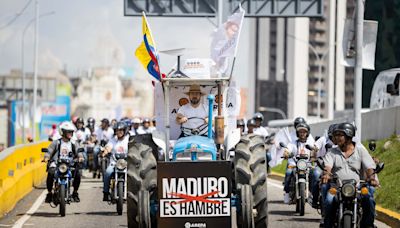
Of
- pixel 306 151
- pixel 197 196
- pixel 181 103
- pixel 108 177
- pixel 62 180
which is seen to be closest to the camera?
pixel 197 196

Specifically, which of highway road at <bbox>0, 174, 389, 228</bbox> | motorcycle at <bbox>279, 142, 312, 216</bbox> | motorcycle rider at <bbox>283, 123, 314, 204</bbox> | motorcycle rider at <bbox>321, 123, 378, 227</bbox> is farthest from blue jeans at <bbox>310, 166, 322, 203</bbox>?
motorcycle rider at <bbox>321, 123, 378, 227</bbox>

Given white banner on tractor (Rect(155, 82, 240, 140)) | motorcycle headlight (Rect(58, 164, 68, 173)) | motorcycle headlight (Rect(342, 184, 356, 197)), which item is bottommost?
motorcycle headlight (Rect(58, 164, 68, 173))

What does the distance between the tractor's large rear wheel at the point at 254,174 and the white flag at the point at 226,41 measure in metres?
1.65

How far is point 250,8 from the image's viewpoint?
44.1 meters

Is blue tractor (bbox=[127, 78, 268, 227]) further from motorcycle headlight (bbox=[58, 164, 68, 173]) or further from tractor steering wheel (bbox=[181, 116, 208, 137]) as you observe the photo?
Answer: motorcycle headlight (bbox=[58, 164, 68, 173])

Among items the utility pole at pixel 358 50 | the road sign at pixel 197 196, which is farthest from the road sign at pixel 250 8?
the road sign at pixel 197 196

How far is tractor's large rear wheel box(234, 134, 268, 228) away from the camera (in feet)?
46.8

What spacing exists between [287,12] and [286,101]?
406 ft

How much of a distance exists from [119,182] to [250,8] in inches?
959

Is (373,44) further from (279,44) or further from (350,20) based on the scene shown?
(279,44)

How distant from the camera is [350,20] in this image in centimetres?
2375

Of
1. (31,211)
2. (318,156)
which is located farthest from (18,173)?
(318,156)

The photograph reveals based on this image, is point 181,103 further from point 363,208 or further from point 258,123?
point 258,123

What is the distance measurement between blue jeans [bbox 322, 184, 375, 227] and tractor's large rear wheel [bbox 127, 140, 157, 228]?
2147 mm
